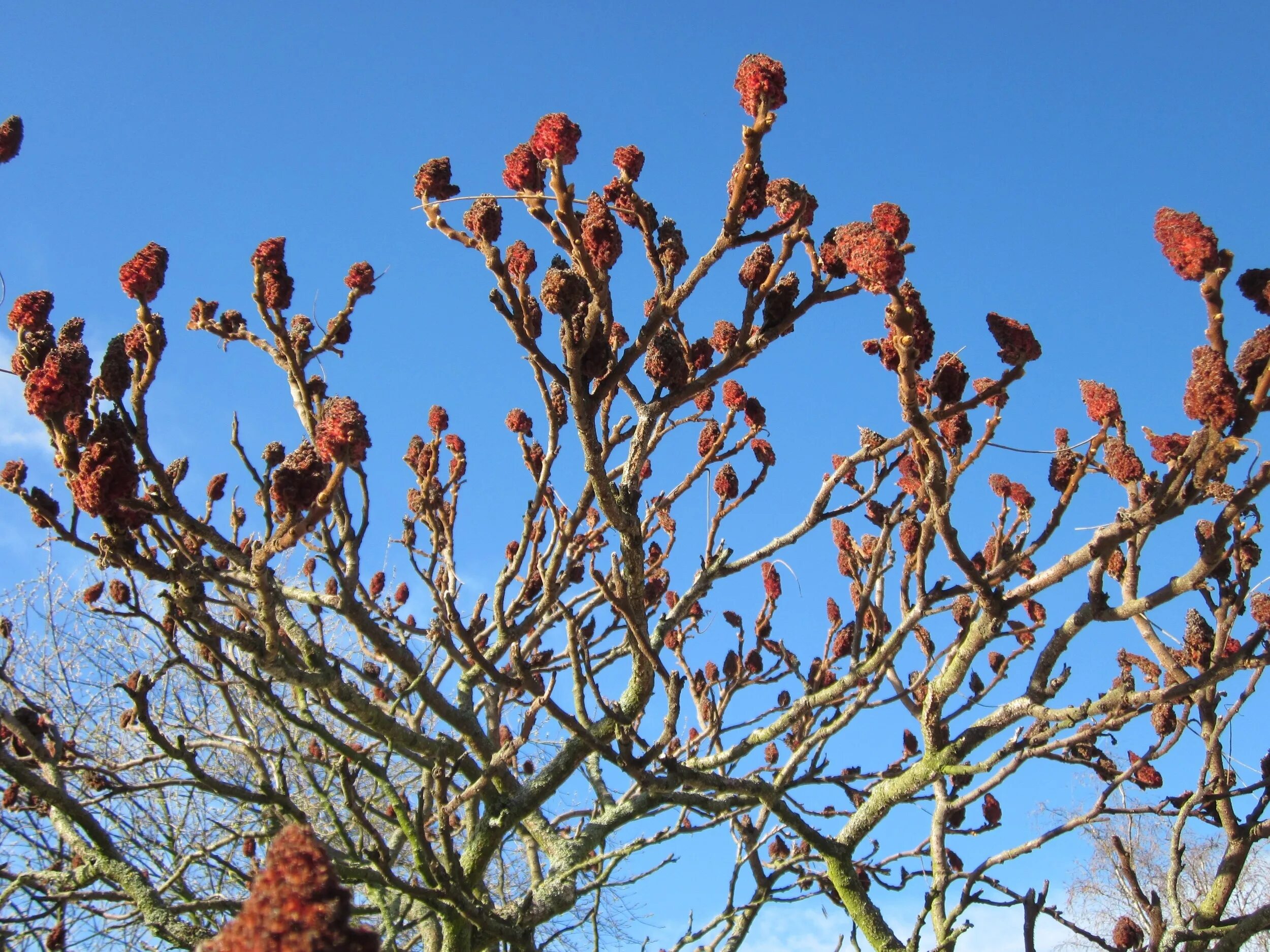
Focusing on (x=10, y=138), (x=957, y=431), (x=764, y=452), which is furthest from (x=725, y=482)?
(x=10, y=138)

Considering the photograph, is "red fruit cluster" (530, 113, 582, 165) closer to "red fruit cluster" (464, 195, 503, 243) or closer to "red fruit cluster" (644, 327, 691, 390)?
"red fruit cluster" (464, 195, 503, 243)

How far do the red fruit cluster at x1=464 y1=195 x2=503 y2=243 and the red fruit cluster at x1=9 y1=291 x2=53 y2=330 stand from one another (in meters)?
1.28

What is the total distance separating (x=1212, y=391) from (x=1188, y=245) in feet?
1.27

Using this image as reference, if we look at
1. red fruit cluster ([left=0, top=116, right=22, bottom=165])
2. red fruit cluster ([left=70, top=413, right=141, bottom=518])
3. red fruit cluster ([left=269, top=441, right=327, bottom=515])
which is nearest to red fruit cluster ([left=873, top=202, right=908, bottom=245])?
red fruit cluster ([left=269, top=441, right=327, bottom=515])

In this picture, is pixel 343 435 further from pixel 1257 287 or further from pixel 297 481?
pixel 1257 287

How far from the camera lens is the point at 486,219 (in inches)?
108

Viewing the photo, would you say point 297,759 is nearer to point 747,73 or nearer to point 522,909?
point 522,909

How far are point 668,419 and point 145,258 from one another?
7.51ft

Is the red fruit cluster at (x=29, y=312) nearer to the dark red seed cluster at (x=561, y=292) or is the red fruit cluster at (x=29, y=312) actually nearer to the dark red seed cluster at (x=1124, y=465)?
the dark red seed cluster at (x=561, y=292)

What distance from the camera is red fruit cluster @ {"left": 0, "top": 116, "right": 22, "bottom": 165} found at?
2.89 m

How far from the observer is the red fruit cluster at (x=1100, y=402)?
289 cm

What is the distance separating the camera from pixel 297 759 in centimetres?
347

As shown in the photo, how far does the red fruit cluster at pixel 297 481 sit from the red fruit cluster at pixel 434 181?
0.98 m

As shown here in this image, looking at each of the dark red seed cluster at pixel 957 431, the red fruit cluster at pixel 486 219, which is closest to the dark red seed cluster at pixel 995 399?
the dark red seed cluster at pixel 957 431
